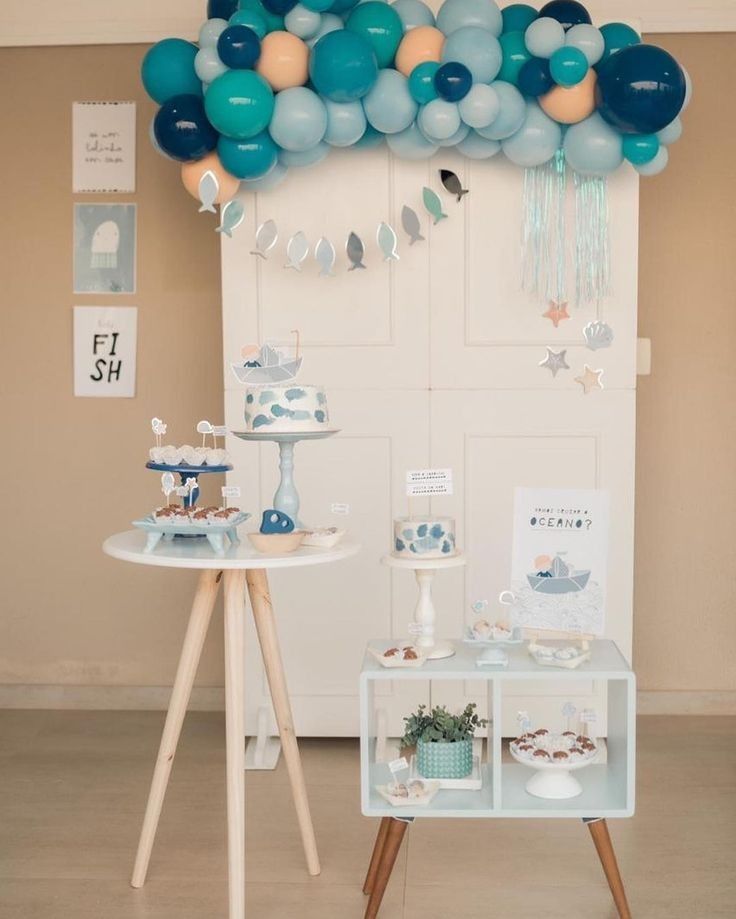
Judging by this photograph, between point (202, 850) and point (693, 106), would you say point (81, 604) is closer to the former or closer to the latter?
point (202, 850)

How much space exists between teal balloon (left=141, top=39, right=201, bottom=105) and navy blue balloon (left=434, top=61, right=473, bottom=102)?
685 millimetres

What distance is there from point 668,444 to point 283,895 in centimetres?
202

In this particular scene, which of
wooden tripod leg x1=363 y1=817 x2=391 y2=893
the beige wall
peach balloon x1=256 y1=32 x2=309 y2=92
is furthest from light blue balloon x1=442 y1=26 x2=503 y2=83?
wooden tripod leg x1=363 y1=817 x2=391 y2=893

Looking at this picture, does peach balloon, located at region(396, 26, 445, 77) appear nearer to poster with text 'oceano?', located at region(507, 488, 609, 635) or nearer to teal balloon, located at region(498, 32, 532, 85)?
teal balloon, located at region(498, 32, 532, 85)

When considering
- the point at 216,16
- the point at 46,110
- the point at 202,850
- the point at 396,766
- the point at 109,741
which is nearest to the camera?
the point at 396,766

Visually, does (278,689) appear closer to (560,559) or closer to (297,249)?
(560,559)

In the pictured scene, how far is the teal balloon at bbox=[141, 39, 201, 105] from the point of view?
10.4 ft

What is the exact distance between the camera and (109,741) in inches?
144

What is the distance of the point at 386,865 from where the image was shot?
94.5 inches

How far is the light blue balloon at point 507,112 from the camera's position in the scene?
121 inches

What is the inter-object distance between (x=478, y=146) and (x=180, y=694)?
1.72 metres

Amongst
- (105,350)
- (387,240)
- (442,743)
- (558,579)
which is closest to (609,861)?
(442,743)

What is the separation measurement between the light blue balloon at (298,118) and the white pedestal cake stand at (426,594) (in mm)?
1223

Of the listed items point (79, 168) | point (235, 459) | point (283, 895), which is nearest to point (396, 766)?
point (283, 895)
